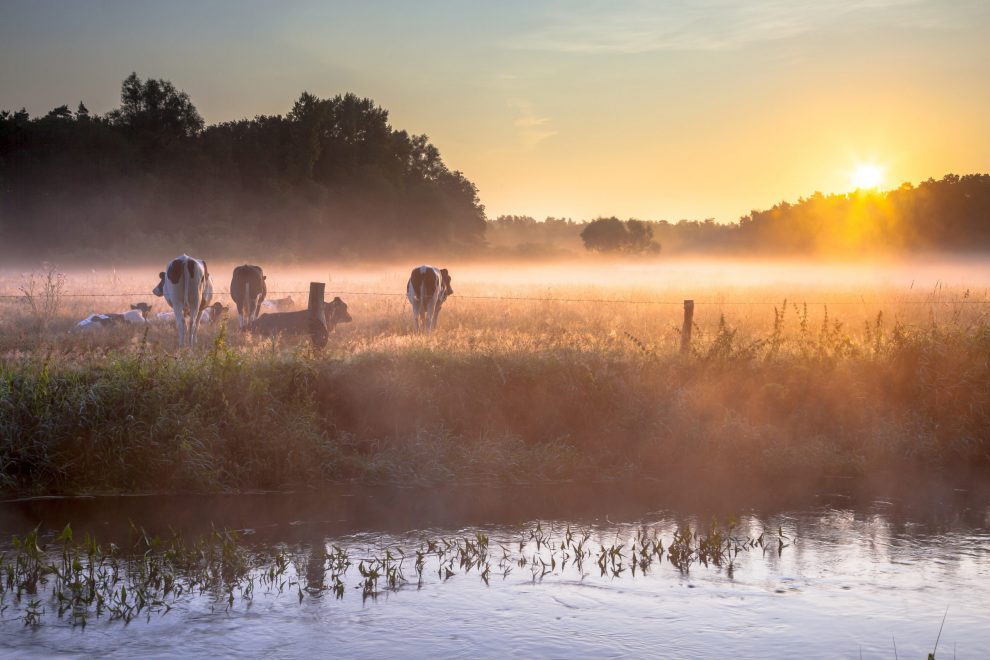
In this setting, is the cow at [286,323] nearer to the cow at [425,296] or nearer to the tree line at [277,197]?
the cow at [425,296]

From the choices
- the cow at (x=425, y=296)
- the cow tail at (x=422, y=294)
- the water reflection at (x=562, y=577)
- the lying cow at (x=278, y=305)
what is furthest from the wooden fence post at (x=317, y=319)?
the lying cow at (x=278, y=305)

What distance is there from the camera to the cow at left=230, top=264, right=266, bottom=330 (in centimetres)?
1862

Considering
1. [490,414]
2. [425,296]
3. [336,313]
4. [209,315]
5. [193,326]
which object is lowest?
[490,414]

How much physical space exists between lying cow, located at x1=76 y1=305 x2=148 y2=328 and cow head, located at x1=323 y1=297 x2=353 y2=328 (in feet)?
10.9

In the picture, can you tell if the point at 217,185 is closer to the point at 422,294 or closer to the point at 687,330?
the point at 422,294

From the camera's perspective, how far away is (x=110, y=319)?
16.8 m

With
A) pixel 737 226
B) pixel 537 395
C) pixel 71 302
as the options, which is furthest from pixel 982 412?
pixel 737 226

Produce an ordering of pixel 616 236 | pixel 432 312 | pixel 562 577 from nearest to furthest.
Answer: pixel 562 577
pixel 432 312
pixel 616 236

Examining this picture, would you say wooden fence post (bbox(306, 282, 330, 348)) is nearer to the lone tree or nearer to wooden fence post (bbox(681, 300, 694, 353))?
wooden fence post (bbox(681, 300, 694, 353))

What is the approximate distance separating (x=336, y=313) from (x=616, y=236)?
2833 inches

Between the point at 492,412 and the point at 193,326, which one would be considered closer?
the point at 492,412

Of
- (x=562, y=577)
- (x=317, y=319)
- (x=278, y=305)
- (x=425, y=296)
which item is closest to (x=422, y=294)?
(x=425, y=296)

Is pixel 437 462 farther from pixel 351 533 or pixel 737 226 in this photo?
pixel 737 226

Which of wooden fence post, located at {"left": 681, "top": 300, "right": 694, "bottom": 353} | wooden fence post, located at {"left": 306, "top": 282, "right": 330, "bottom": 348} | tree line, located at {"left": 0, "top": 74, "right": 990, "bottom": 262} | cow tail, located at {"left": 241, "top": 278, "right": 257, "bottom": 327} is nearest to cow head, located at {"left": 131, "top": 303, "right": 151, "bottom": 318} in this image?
cow tail, located at {"left": 241, "top": 278, "right": 257, "bottom": 327}
